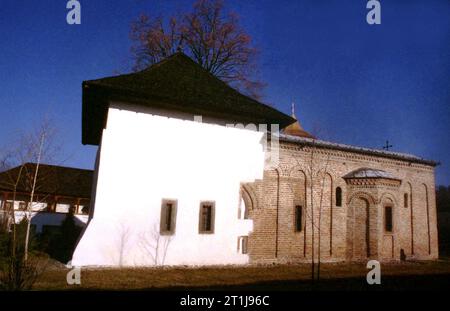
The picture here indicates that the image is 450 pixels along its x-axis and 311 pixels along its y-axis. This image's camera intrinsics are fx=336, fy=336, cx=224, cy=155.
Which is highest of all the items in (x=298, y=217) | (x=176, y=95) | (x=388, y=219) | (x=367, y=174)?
(x=176, y=95)

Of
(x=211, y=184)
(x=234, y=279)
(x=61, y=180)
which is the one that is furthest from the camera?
(x=61, y=180)

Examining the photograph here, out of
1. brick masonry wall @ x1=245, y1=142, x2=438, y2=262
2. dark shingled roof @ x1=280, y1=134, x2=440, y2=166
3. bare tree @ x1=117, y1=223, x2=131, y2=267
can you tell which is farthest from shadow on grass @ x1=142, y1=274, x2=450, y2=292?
dark shingled roof @ x1=280, y1=134, x2=440, y2=166

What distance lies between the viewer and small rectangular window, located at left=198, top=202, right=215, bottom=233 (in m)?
12.3

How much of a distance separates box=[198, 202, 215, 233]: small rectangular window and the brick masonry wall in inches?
79.5

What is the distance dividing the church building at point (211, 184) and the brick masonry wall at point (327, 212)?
1.9 inches

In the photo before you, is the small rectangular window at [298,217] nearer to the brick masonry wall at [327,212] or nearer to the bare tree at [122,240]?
the brick masonry wall at [327,212]

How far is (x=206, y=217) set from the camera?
12469mm

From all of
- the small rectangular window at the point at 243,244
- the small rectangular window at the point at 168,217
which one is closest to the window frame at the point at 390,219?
the small rectangular window at the point at 243,244

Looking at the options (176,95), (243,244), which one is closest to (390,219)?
(243,244)

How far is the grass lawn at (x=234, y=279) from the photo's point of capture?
8523mm

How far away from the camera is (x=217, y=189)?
1270cm

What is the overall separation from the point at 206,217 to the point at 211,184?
1233 mm

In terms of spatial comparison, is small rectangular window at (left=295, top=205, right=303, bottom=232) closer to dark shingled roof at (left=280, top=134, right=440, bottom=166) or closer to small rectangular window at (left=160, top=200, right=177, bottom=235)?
dark shingled roof at (left=280, top=134, right=440, bottom=166)

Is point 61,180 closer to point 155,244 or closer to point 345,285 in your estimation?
point 155,244
